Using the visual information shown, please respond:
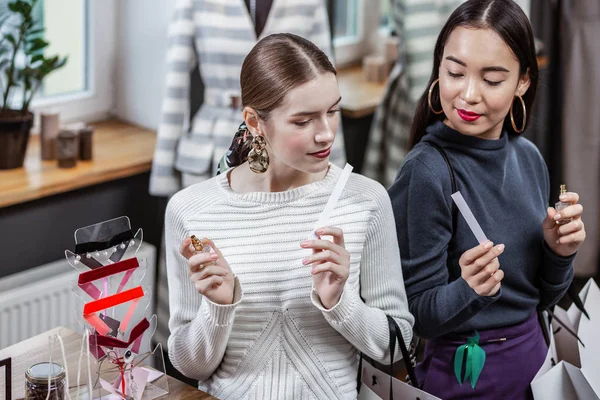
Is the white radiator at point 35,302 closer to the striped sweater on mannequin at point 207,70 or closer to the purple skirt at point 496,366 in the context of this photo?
the striped sweater on mannequin at point 207,70

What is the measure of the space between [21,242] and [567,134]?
1874 mm

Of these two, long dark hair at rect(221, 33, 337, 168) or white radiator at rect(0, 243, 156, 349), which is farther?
white radiator at rect(0, 243, 156, 349)

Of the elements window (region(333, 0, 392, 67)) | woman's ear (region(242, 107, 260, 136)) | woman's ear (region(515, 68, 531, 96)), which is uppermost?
woman's ear (region(515, 68, 531, 96))

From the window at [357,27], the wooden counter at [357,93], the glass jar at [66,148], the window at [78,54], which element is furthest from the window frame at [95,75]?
the window at [357,27]

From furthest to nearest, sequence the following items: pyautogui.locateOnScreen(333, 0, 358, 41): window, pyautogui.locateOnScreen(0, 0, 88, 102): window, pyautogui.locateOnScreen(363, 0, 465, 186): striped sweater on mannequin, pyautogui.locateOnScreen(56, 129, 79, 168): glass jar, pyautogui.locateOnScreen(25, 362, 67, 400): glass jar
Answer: pyautogui.locateOnScreen(333, 0, 358, 41): window → pyautogui.locateOnScreen(363, 0, 465, 186): striped sweater on mannequin → pyautogui.locateOnScreen(0, 0, 88, 102): window → pyautogui.locateOnScreen(56, 129, 79, 168): glass jar → pyautogui.locateOnScreen(25, 362, 67, 400): glass jar

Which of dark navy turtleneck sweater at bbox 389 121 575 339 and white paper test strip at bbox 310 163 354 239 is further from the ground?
white paper test strip at bbox 310 163 354 239

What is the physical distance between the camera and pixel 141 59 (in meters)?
2.86

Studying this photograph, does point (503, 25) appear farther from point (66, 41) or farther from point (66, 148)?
point (66, 41)

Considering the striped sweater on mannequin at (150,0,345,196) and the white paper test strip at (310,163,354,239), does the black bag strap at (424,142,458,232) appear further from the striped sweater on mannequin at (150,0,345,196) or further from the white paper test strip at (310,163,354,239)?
the striped sweater on mannequin at (150,0,345,196)

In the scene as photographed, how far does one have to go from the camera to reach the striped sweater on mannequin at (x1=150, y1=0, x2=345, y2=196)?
2.52m

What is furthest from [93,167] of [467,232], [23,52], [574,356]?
[574,356]

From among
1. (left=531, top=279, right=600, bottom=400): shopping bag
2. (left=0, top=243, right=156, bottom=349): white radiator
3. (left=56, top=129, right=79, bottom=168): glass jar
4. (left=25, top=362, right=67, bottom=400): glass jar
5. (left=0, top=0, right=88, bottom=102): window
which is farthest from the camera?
(left=0, top=0, right=88, bottom=102): window

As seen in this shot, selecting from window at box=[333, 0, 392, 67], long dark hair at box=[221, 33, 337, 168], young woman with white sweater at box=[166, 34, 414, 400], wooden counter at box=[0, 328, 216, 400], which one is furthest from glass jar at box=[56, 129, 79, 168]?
window at box=[333, 0, 392, 67]

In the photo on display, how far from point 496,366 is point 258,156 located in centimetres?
59
